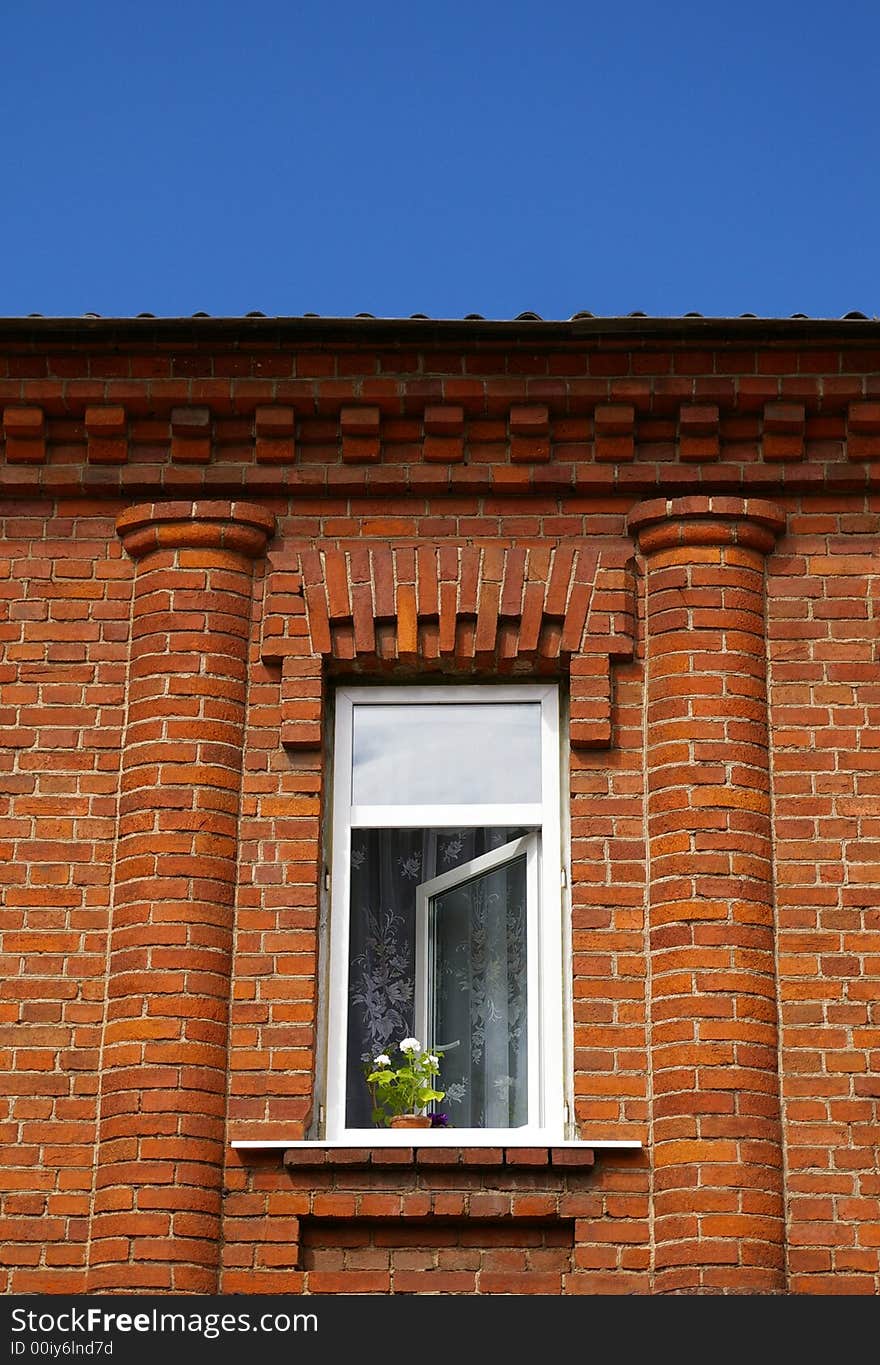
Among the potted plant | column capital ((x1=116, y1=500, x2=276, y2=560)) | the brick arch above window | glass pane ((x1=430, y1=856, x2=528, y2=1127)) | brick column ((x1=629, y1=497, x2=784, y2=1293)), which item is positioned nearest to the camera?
brick column ((x1=629, y1=497, x2=784, y2=1293))

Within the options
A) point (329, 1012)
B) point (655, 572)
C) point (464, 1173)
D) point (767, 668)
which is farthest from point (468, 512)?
point (464, 1173)

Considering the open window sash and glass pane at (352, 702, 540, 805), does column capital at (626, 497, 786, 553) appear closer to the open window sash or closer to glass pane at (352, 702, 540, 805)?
glass pane at (352, 702, 540, 805)

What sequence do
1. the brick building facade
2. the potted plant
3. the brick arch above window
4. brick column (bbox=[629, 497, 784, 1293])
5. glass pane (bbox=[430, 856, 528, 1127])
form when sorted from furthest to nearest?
the brick arch above window < glass pane (bbox=[430, 856, 528, 1127]) < the potted plant < the brick building facade < brick column (bbox=[629, 497, 784, 1293])

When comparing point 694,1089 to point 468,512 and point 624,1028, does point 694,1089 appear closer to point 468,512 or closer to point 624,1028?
point 624,1028

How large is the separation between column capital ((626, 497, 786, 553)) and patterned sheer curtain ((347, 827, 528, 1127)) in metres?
1.50

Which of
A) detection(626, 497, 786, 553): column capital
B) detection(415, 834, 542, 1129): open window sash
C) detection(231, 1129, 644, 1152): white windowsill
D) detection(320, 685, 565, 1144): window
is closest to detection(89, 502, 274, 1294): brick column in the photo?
detection(231, 1129, 644, 1152): white windowsill

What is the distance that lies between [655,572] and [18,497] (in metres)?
2.92

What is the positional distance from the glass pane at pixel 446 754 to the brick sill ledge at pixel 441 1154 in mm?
1573

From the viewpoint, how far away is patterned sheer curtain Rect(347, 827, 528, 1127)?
8.56 metres

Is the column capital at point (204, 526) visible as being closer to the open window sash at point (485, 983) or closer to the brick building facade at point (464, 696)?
the brick building facade at point (464, 696)

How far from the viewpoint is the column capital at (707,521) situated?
8.98m

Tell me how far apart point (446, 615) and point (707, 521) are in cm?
123

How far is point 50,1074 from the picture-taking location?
8.30m

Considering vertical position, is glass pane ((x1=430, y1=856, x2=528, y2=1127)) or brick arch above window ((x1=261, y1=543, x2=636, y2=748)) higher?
brick arch above window ((x1=261, y1=543, x2=636, y2=748))
